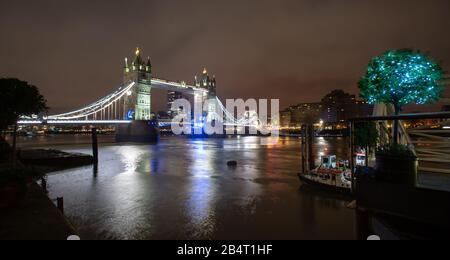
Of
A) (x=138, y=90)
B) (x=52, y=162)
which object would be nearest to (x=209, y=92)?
(x=138, y=90)

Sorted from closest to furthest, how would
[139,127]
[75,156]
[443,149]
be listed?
[443,149] < [75,156] < [139,127]

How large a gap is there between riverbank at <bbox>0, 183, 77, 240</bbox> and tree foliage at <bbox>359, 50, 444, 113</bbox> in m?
9.06

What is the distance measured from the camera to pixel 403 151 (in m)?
4.87

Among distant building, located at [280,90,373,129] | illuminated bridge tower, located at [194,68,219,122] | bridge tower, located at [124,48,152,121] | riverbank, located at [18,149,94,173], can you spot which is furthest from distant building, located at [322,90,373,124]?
riverbank, located at [18,149,94,173]

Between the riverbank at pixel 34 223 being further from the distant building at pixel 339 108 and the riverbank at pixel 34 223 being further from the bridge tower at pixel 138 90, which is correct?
the distant building at pixel 339 108

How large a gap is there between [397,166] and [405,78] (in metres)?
4.91

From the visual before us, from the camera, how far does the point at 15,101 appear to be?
20.8 m

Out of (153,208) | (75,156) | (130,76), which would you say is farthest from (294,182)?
(130,76)

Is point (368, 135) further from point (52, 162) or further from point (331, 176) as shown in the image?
point (52, 162)

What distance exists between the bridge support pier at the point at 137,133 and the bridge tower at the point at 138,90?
297 inches

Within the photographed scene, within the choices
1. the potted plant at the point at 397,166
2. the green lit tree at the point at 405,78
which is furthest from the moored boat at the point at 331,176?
the potted plant at the point at 397,166

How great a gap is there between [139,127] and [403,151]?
8261 centimetres

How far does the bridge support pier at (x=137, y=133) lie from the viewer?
81.4 metres
